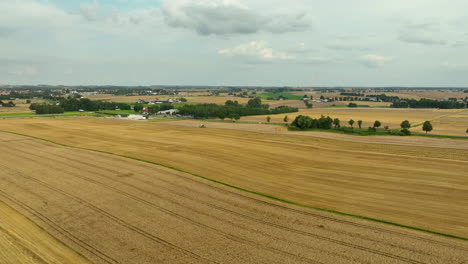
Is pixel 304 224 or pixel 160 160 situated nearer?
pixel 304 224

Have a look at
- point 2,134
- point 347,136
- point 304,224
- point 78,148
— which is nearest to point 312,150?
point 347,136

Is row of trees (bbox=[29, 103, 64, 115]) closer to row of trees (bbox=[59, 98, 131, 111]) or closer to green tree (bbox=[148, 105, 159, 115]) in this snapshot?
row of trees (bbox=[59, 98, 131, 111])

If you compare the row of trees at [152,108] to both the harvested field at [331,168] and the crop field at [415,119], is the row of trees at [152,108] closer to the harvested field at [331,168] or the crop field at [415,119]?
the crop field at [415,119]

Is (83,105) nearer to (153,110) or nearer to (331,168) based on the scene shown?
(153,110)

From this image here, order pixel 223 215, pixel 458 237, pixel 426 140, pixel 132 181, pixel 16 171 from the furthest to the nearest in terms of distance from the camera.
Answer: pixel 426 140 → pixel 16 171 → pixel 132 181 → pixel 223 215 → pixel 458 237

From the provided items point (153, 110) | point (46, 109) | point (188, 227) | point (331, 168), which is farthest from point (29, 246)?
point (46, 109)

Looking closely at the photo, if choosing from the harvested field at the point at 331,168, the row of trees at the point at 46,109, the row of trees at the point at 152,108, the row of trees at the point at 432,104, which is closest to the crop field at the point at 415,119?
the harvested field at the point at 331,168

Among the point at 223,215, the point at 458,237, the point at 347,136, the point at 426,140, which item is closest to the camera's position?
the point at 458,237

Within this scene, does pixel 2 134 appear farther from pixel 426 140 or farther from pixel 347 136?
pixel 426 140
